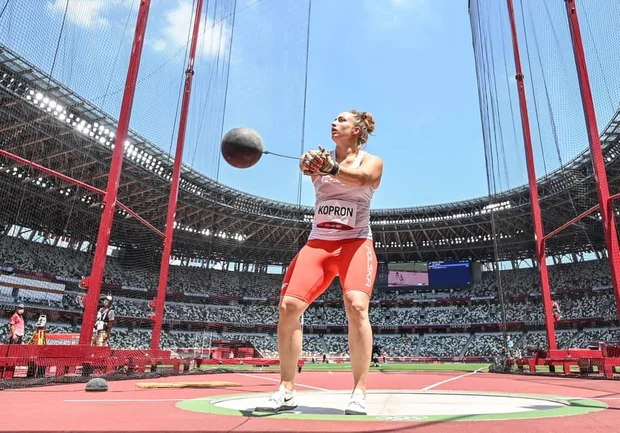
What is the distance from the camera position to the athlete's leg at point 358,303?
9.34 ft

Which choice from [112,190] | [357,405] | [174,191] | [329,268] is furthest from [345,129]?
[174,191]

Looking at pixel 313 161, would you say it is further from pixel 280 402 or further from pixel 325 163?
pixel 280 402

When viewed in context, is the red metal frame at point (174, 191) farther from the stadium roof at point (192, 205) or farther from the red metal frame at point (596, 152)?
the red metal frame at point (596, 152)

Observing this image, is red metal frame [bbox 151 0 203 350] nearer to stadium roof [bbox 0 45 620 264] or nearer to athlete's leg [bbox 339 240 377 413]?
stadium roof [bbox 0 45 620 264]

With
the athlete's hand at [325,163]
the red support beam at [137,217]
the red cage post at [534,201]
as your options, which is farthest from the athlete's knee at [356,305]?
the red cage post at [534,201]

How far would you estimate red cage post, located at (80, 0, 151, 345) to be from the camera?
25.2 feet

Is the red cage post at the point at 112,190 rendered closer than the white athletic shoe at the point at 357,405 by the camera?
No

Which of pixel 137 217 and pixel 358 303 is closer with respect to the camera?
pixel 358 303

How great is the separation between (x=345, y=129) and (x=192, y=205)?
93.9ft

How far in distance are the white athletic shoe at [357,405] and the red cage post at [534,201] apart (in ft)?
31.4

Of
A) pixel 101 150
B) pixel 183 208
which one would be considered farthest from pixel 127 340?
pixel 101 150

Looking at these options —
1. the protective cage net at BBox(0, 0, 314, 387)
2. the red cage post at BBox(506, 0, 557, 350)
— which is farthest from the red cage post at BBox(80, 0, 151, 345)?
the red cage post at BBox(506, 0, 557, 350)

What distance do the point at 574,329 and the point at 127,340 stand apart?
36.0 m

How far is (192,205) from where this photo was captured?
3059cm
